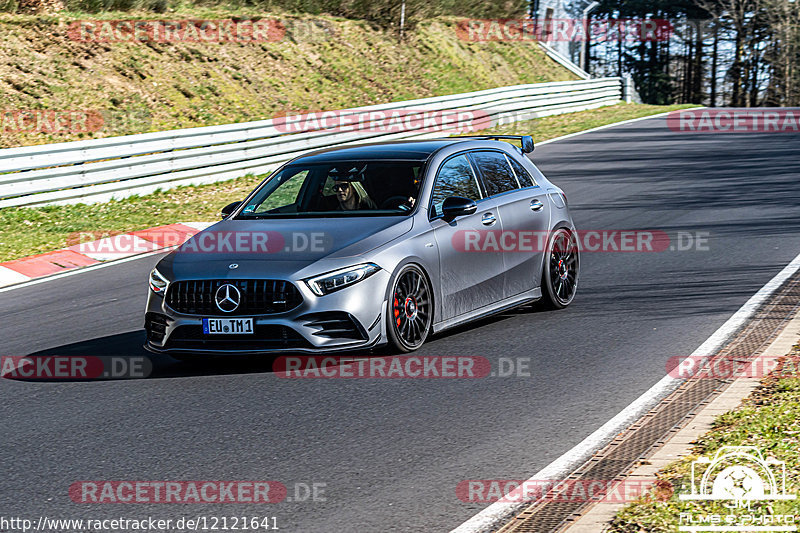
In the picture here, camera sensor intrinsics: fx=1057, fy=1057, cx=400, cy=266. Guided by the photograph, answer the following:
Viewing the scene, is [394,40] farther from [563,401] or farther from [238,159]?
[563,401]

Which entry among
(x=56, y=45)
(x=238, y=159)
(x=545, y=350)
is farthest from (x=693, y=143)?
(x=545, y=350)

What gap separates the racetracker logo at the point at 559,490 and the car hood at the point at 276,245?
273 cm

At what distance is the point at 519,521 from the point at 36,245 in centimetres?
1095

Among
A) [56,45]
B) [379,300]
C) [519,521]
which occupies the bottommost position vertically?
[519,521]

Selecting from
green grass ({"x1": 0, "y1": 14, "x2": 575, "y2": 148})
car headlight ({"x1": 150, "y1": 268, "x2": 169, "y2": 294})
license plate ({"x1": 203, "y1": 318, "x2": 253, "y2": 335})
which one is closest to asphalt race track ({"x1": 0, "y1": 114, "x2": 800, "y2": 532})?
license plate ({"x1": 203, "y1": 318, "x2": 253, "y2": 335})

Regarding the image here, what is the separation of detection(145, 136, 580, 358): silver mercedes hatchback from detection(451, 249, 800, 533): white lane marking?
5.78 feet

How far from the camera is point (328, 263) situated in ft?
24.9

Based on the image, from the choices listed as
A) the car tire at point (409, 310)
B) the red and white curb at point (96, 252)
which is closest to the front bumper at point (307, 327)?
the car tire at point (409, 310)

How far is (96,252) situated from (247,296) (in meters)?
7.14

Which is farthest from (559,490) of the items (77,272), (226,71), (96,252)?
(226,71)

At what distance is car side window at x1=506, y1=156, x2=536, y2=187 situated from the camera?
9.92 metres

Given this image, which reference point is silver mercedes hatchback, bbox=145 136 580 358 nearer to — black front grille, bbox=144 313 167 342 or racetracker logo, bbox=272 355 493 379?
black front grille, bbox=144 313 167 342

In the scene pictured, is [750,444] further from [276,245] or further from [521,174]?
[521,174]

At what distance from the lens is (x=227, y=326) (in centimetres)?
755
